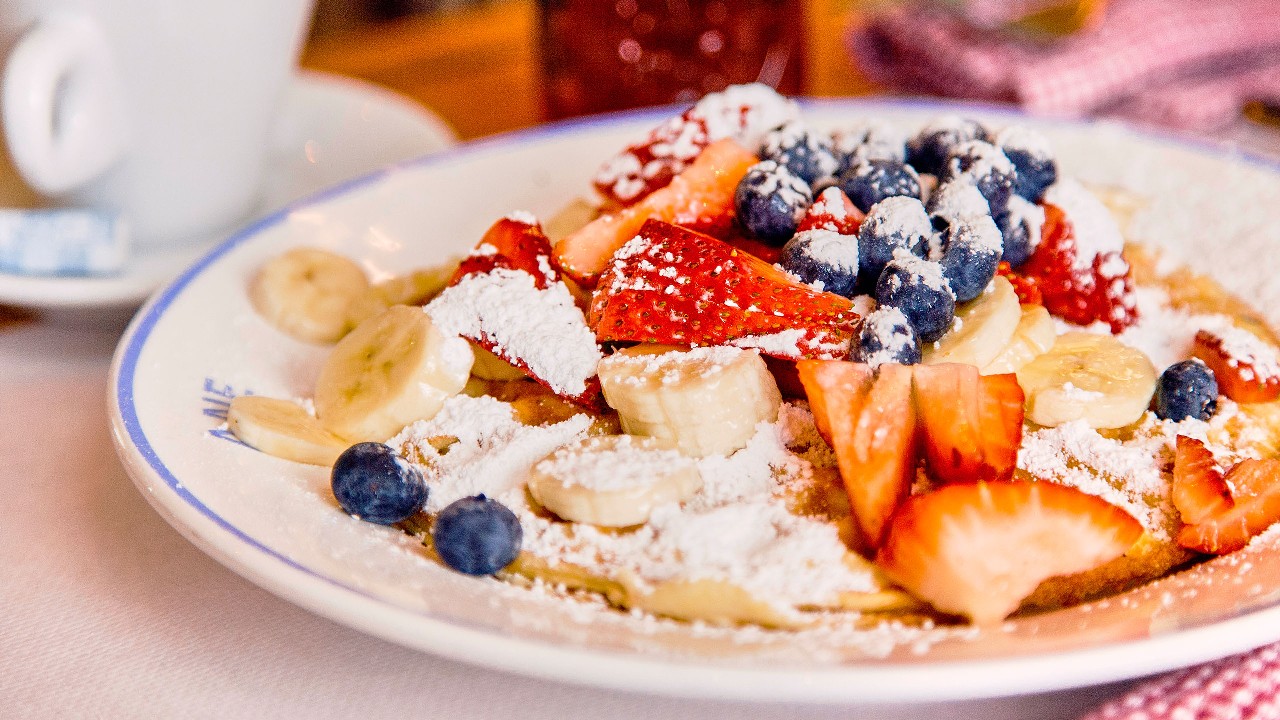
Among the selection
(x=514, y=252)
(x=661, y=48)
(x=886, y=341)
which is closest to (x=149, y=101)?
(x=514, y=252)

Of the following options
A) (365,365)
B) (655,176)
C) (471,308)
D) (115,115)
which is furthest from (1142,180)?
(115,115)

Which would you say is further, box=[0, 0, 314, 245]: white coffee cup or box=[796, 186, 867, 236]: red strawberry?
box=[0, 0, 314, 245]: white coffee cup

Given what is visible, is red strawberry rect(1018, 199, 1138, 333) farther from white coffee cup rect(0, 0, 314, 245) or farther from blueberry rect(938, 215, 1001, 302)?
white coffee cup rect(0, 0, 314, 245)

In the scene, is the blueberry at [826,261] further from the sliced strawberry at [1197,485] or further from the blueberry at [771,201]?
the sliced strawberry at [1197,485]

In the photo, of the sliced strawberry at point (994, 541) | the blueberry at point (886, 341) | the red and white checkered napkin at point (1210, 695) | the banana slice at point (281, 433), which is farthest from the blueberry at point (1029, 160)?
the banana slice at point (281, 433)

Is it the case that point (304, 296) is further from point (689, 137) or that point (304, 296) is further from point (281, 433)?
point (689, 137)

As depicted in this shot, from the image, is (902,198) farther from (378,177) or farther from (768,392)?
(378,177)

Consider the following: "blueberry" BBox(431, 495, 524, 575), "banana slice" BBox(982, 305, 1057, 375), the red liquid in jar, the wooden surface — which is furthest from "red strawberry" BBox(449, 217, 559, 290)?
the wooden surface
